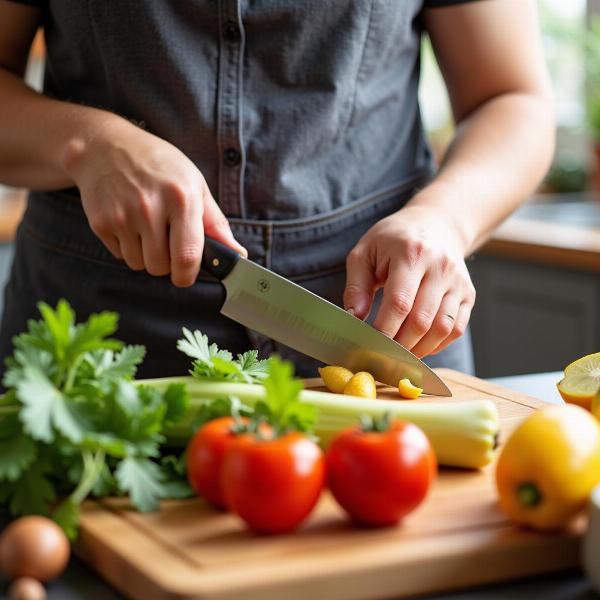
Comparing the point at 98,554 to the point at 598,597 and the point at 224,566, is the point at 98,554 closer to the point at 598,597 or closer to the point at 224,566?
the point at 224,566

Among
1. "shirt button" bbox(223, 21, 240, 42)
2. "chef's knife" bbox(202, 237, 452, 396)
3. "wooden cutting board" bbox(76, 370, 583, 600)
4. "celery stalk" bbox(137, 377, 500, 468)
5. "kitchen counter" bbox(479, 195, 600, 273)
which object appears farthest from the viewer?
"kitchen counter" bbox(479, 195, 600, 273)

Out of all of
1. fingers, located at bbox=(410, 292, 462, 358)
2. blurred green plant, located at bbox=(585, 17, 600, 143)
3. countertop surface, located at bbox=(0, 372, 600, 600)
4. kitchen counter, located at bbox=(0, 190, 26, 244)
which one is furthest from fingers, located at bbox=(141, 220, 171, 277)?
blurred green plant, located at bbox=(585, 17, 600, 143)

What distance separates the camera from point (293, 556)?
0.84 m

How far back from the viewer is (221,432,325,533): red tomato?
2.77 ft

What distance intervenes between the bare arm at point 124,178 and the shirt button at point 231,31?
212mm

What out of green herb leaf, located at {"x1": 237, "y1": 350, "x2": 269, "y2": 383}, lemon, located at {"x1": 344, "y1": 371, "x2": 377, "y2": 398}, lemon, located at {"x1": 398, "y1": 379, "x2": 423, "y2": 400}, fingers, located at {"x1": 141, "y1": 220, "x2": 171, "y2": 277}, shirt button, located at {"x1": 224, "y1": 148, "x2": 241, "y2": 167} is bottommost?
lemon, located at {"x1": 398, "y1": 379, "x2": 423, "y2": 400}

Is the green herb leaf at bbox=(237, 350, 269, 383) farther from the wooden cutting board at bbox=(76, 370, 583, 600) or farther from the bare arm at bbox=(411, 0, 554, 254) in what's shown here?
the bare arm at bbox=(411, 0, 554, 254)

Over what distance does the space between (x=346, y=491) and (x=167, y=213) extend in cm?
48

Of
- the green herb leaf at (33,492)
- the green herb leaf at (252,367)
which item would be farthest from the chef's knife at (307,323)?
the green herb leaf at (33,492)

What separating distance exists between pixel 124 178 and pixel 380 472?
0.54 metres

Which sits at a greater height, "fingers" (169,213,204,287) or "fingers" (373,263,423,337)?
"fingers" (169,213,204,287)

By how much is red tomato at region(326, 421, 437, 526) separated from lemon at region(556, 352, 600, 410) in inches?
15.2

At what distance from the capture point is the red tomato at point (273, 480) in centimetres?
85

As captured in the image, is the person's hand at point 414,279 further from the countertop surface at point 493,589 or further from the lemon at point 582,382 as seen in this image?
the countertop surface at point 493,589
